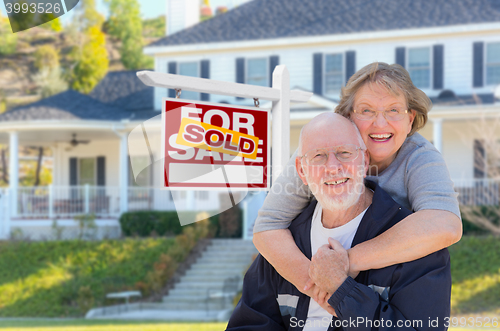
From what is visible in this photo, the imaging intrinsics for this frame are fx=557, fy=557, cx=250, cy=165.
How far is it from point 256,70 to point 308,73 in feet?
5.76

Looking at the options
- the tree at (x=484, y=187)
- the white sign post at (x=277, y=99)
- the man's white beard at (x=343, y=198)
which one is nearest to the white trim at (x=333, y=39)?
the tree at (x=484, y=187)

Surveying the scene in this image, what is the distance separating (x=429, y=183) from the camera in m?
2.38

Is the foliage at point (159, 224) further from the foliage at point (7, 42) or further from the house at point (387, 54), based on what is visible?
the foliage at point (7, 42)

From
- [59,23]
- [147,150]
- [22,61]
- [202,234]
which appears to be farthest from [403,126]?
[22,61]

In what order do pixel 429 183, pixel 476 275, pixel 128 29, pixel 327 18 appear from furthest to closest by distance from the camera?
1. pixel 128 29
2. pixel 327 18
3. pixel 476 275
4. pixel 429 183

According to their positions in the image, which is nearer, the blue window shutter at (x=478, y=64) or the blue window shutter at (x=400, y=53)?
the blue window shutter at (x=478, y=64)

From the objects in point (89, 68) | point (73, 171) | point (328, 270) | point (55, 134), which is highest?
point (89, 68)

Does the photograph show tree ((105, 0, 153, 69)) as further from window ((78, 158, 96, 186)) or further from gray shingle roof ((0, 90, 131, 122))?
gray shingle roof ((0, 90, 131, 122))

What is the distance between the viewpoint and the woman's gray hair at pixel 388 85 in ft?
8.18

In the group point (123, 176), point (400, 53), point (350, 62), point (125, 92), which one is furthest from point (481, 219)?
point (125, 92)

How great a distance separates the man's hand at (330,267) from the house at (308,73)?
524 inches

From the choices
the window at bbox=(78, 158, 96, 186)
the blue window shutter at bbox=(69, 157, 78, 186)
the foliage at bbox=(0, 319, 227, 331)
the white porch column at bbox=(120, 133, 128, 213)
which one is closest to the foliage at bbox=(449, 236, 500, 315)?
the foliage at bbox=(0, 319, 227, 331)

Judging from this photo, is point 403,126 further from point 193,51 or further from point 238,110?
point 193,51

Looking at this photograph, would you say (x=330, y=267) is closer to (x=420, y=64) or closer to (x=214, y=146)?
(x=214, y=146)
